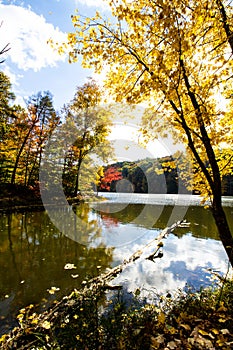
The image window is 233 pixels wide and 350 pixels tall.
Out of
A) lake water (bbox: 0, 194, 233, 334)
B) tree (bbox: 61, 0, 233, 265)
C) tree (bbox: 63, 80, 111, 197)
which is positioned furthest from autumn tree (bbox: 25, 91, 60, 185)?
tree (bbox: 61, 0, 233, 265)

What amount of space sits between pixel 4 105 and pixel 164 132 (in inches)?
725

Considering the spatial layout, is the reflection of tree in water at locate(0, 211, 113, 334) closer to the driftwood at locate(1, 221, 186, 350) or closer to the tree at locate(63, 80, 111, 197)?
the driftwood at locate(1, 221, 186, 350)

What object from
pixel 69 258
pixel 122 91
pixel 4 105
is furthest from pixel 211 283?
pixel 4 105

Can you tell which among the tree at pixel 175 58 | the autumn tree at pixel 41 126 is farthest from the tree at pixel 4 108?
the tree at pixel 175 58

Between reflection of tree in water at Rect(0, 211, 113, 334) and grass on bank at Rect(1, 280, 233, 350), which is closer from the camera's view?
grass on bank at Rect(1, 280, 233, 350)

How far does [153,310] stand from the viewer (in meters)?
3.42

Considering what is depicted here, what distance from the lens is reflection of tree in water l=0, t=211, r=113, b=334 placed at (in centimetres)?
397

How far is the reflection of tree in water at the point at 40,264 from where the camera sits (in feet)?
13.0

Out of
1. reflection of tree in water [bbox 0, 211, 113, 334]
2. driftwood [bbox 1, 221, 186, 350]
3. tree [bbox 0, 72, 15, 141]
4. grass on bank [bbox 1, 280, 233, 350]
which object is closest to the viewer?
grass on bank [bbox 1, 280, 233, 350]

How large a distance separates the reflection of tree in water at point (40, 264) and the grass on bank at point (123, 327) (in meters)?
0.61

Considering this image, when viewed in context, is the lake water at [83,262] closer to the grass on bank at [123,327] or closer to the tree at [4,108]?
the grass on bank at [123,327]

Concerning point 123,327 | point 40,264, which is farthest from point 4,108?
point 123,327

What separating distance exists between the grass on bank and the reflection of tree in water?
2.01 feet

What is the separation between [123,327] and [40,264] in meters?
3.27
